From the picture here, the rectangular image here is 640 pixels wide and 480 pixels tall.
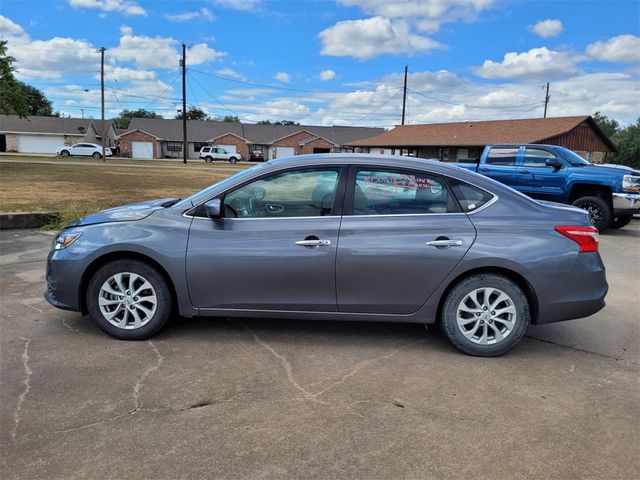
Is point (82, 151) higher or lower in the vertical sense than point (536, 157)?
higher

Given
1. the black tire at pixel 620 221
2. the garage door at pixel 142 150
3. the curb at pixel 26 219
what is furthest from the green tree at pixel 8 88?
the garage door at pixel 142 150

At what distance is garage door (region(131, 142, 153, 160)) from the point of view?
6606 centimetres

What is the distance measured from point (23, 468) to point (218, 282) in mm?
1892

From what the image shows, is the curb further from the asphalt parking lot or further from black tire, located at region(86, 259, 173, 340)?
black tire, located at region(86, 259, 173, 340)

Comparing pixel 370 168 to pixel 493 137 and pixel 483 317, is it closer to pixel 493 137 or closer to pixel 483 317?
pixel 483 317

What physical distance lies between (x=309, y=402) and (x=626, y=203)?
10.4 metres

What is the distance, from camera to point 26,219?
31.6 feet

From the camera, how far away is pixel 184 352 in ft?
13.6

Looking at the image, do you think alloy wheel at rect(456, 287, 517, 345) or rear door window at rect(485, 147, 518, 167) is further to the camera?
rear door window at rect(485, 147, 518, 167)

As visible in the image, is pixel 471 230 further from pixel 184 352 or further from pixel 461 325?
pixel 184 352

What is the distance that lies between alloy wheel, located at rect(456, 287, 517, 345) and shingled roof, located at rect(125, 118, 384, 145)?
65964 millimetres

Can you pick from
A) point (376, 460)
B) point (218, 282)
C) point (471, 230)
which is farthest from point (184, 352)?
point (471, 230)

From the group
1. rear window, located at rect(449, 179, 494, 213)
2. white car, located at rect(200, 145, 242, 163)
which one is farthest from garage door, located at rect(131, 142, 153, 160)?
Answer: rear window, located at rect(449, 179, 494, 213)

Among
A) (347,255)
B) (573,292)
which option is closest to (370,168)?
(347,255)
